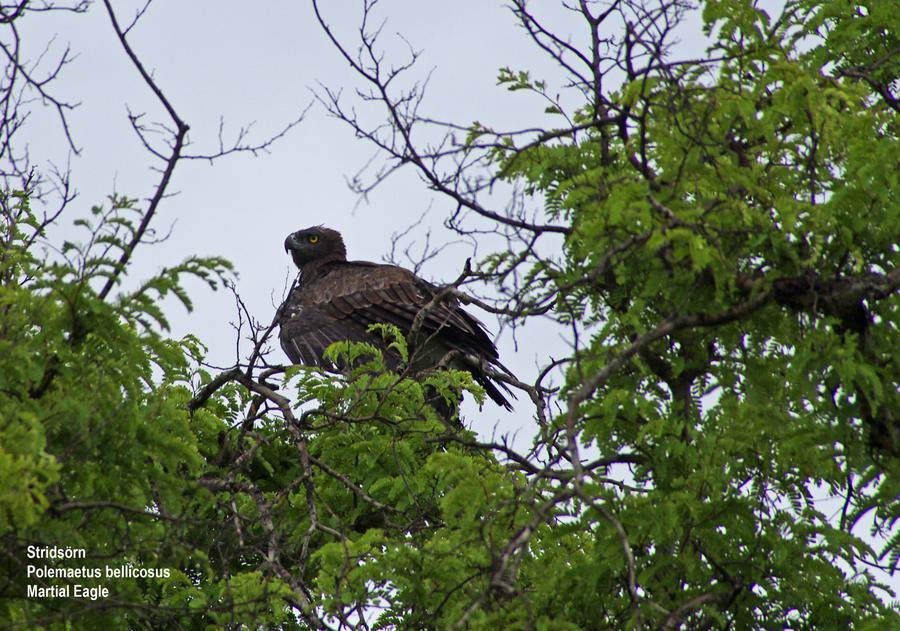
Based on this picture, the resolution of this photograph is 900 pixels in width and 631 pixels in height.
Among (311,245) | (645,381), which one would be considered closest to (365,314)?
(311,245)

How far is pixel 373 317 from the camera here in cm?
1043

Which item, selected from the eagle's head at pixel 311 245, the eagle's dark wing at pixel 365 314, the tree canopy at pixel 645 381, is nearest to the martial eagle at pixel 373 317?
the eagle's dark wing at pixel 365 314

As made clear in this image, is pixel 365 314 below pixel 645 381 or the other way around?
the other way around

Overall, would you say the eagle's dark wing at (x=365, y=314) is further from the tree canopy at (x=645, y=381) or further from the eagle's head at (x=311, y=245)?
the tree canopy at (x=645, y=381)

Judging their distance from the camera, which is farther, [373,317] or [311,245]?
[311,245]

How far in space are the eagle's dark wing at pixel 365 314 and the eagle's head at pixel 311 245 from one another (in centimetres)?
104

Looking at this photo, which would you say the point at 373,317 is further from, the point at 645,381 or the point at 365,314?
the point at 645,381

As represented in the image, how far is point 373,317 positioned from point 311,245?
2.39m

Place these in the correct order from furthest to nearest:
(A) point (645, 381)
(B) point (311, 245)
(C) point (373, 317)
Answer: (B) point (311, 245) < (C) point (373, 317) < (A) point (645, 381)

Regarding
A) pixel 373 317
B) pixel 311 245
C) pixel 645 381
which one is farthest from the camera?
pixel 311 245

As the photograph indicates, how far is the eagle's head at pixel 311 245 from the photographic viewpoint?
12531 millimetres

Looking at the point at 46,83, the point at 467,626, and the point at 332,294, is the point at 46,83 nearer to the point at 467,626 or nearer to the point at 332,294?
the point at 467,626

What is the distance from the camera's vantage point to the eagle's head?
41.1 ft

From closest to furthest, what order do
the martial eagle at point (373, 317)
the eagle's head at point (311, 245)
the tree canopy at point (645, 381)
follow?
the tree canopy at point (645, 381) < the martial eagle at point (373, 317) < the eagle's head at point (311, 245)
